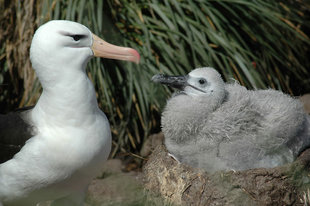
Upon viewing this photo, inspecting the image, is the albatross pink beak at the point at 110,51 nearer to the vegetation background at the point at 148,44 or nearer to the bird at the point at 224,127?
the bird at the point at 224,127

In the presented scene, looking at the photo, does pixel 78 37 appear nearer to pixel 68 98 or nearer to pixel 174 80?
pixel 68 98

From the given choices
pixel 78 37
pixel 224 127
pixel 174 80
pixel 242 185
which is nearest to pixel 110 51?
pixel 78 37

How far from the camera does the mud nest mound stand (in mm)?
3322

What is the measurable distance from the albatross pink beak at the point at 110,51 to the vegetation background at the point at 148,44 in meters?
1.41

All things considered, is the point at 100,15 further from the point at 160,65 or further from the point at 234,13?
the point at 234,13

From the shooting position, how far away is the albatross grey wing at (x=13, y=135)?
3184 millimetres

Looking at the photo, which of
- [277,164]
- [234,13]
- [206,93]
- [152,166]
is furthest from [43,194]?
[234,13]

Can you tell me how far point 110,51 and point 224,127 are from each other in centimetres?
95

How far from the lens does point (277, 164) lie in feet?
11.9

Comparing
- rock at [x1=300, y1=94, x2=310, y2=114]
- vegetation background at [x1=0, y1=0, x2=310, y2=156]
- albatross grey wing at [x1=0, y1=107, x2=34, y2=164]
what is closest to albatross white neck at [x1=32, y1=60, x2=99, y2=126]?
albatross grey wing at [x1=0, y1=107, x2=34, y2=164]

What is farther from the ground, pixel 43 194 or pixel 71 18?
pixel 71 18

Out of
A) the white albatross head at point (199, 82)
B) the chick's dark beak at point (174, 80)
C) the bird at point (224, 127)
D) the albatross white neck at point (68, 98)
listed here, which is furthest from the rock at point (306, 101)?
the albatross white neck at point (68, 98)

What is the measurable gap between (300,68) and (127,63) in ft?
6.50

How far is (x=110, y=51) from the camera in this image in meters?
3.34
